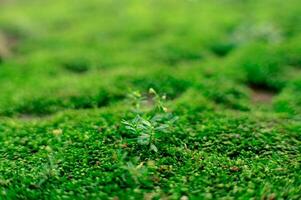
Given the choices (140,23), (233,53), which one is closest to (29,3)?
(140,23)

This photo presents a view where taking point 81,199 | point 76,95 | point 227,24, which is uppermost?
point 227,24

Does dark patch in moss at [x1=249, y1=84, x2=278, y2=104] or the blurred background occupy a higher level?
the blurred background

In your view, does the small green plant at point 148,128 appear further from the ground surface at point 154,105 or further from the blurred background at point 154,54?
the blurred background at point 154,54

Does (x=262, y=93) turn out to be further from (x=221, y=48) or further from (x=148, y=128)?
(x=148, y=128)

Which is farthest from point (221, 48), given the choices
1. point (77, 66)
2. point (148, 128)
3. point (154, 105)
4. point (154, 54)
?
point (148, 128)

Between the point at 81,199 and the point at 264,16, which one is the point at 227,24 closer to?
the point at 264,16

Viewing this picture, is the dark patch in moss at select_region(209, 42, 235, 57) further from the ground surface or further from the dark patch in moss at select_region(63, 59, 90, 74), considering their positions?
the dark patch in moss at select_region(63, 59, 90, 74)

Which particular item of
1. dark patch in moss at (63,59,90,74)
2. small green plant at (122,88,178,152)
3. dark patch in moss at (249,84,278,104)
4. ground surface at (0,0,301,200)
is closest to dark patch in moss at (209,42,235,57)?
ground surface at (0,0,301,200)
